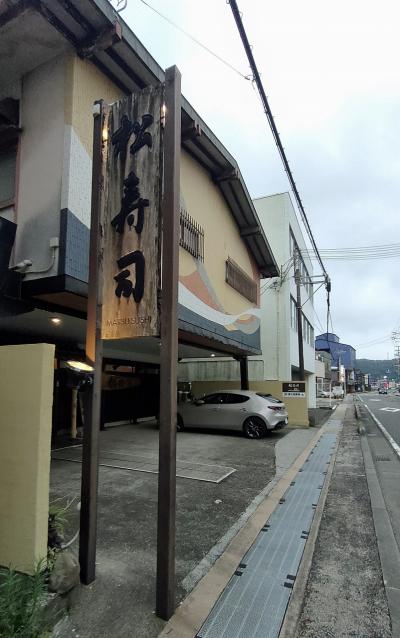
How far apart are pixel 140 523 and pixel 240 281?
406 inches

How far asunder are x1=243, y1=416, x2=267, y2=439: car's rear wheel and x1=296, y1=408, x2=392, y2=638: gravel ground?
577 cm

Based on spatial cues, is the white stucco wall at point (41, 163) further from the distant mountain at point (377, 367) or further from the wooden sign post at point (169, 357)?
the distant mountain at point (377, 367)

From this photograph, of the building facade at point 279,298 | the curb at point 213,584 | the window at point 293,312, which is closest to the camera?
the curb at point 213,584

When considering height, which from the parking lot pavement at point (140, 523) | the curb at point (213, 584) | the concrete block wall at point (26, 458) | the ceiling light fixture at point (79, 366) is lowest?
the curb at point (213, 584)

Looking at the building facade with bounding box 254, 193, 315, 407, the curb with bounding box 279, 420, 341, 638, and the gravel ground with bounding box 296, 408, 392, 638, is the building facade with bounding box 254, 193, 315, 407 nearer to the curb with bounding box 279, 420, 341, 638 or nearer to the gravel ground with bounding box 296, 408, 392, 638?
the gravel ground with bounding box 296, 408, 392, 638

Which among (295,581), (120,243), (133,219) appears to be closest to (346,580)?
(295,581)

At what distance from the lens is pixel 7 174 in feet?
22.8

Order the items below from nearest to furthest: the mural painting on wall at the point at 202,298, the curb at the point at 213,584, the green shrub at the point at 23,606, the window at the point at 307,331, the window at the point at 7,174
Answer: the green shrub at the point at 23,606, the curb at the point at 213,584, the window at the point at 7,174, the mural painting on wall at the point at 202,298, the window at the point at 307,331

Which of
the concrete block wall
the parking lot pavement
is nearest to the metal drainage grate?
the parking lot pavement

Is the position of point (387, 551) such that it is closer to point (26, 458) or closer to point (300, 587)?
point (300, 587)

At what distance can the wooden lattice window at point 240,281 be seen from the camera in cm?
1311

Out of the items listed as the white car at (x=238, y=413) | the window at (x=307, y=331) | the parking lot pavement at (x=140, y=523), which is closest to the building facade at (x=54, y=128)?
the parking lot pavement at (x=140, y=523)

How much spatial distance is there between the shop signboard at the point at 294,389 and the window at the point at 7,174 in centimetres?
1260

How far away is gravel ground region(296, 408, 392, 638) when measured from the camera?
3.16 m
